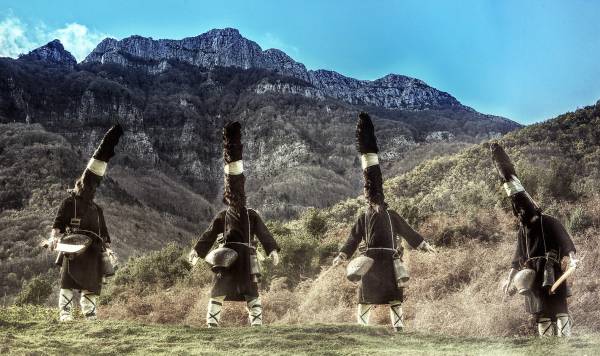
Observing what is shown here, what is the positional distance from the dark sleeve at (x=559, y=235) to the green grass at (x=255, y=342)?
1.77 meters

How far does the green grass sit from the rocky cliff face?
13810cm

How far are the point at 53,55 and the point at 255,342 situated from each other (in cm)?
14186

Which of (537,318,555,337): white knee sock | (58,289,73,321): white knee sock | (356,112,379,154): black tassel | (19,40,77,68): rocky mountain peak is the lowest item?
(537,318,555,337): white knee sock

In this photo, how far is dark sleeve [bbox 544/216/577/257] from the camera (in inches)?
290

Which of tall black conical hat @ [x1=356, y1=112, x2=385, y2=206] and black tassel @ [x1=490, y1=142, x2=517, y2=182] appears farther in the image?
tall black conical hat @ [x1=356, y1=112, x2=385, y2=206]

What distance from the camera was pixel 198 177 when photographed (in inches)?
3393

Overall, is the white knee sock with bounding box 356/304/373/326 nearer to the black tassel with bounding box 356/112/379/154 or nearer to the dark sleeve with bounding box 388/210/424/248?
the dark sleeve with bounding box 388/210/424/248

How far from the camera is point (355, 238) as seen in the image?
8.38 meters

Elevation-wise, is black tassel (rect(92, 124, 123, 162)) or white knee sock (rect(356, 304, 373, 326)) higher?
black tassel (rect(92, 124, 123, 162))

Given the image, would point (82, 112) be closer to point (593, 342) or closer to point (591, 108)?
point (591, 108)

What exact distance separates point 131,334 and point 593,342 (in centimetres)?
447

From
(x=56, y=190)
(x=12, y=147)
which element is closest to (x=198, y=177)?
(x=12, y=147)

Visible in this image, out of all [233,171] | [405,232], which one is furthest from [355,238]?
[233,171]

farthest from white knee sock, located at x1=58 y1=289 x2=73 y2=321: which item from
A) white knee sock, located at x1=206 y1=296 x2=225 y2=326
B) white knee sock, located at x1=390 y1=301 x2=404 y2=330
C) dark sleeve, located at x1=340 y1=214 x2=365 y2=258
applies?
white knee sock, located at x1=390 y1=301 x2=404 y2=330
